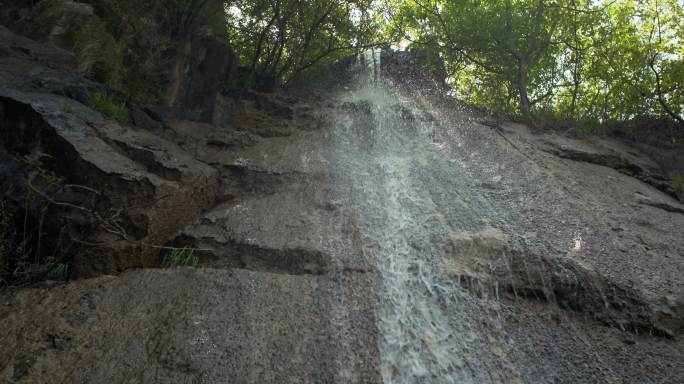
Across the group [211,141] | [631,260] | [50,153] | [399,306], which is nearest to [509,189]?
[631,260]

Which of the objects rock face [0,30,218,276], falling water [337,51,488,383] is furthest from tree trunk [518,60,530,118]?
rock face [0,30,218,276]

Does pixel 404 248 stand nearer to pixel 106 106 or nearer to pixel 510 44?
pixel 106 106

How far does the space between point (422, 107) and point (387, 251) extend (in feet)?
18.1

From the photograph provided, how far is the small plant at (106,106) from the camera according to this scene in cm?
632

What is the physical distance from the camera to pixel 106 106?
6434 mm

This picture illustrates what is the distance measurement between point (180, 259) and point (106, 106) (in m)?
2.82

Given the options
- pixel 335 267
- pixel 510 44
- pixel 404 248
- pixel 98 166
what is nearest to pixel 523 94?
pixel 510 44

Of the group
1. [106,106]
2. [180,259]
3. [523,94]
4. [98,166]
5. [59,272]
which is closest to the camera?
[59,272]

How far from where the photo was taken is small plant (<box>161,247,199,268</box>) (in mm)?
5156

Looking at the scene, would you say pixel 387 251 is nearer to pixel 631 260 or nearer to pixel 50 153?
pixel 631 260

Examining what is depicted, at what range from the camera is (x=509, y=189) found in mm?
6879

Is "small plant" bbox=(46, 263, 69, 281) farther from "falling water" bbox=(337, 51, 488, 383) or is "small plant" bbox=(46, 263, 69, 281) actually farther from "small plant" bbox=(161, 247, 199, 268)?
"falling water" bbox=(337, 51, 488, 383)

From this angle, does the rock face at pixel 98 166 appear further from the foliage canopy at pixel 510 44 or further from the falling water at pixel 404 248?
the foliage canopy at pixel 510 44

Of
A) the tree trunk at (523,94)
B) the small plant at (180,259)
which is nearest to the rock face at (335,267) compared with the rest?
→ the small plant at (180,259)
